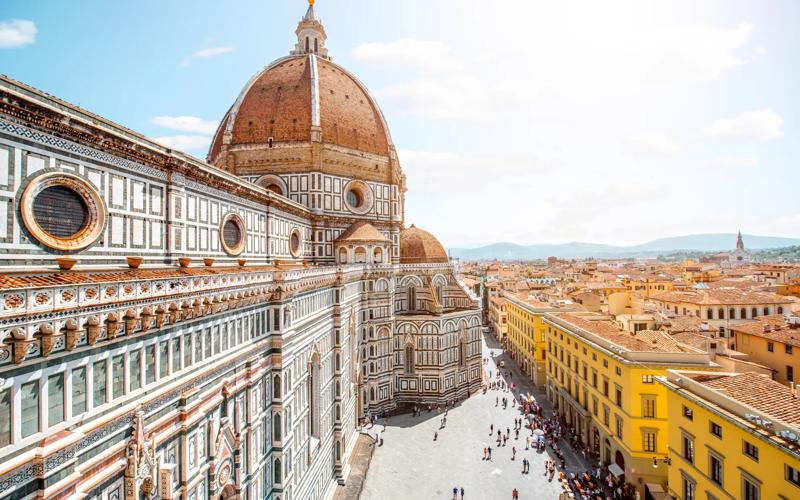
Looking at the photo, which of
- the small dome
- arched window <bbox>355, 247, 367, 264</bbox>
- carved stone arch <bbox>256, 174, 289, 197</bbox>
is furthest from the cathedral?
the small dome

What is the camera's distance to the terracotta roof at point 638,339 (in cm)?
2773

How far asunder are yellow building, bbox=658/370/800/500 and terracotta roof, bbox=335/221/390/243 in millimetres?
24195

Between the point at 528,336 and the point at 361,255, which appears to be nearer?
the point at 361,255

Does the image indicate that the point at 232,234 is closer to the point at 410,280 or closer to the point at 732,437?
the point at 732,437

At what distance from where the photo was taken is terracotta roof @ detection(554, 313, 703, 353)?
27.7 m

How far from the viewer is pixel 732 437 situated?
1725 cm

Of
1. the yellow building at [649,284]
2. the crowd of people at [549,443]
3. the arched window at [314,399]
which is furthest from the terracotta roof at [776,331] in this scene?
the yellow building at [649,284]

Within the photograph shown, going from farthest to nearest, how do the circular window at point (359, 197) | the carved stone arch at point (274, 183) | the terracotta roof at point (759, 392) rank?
the circular window at point (359, 197)
the carved stone arch at point (274, 183)
the terracotta roof at point (759, 392)

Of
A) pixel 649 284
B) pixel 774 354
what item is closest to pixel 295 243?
pixel 774 354

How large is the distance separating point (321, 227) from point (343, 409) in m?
15.6

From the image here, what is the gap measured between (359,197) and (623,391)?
27354mm

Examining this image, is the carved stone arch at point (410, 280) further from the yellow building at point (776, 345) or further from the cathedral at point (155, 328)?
the yellow building at point (776, 345)

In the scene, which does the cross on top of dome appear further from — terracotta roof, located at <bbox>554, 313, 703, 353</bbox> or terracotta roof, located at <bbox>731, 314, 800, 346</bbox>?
terracotta roof, located at <bbox>731, 314, 800, 346</bbox>

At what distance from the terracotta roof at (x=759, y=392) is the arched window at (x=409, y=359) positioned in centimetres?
2539
